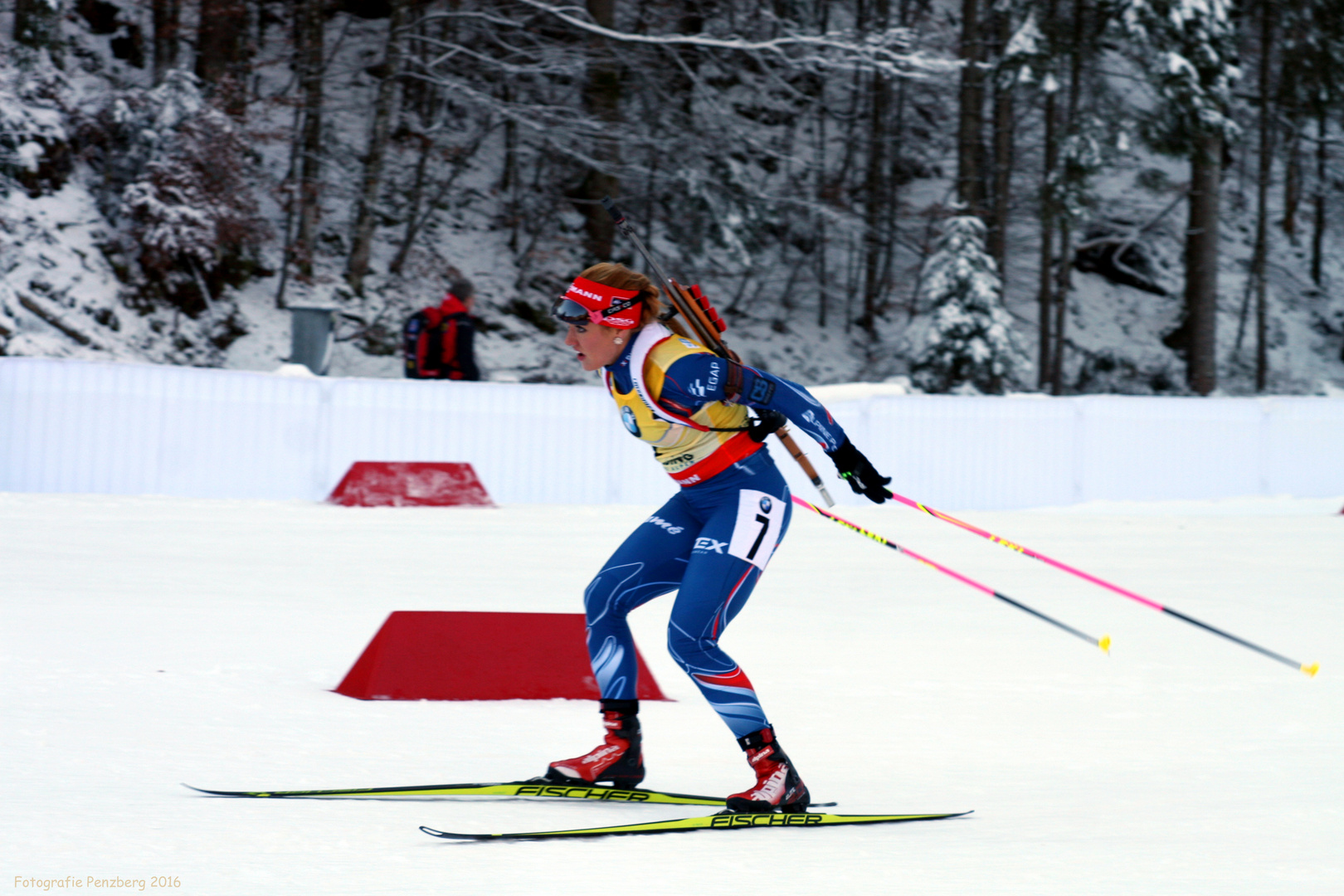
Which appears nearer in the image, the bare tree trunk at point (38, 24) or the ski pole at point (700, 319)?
the ski pole at point (700, 319)

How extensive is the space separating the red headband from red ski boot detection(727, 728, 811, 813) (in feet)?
3.89

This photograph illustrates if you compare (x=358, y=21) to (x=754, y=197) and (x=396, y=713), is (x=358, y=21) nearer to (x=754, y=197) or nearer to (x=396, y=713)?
(x=754, y=197)

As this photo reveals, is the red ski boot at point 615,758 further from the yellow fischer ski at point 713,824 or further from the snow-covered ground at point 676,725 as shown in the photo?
the yellow fischer ski at point 713,824

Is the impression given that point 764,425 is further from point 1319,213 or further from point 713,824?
point 1319,213

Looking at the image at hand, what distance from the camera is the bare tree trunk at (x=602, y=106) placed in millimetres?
19953

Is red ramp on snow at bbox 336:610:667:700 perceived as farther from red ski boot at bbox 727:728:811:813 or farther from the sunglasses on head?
the sunglasses on head

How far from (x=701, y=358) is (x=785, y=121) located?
25.8m

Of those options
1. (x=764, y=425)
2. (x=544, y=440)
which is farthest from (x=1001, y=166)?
(x=764, y=425)

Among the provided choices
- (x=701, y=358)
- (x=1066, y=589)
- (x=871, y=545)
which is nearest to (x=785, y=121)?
(x=871, y=545)

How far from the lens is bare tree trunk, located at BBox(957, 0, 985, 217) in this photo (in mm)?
23438

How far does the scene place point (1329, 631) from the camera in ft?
24.9

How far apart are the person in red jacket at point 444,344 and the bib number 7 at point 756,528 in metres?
Result: 9.32

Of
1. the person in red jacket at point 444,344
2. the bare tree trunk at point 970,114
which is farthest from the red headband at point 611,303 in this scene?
the bare tree trunk at point 970,114

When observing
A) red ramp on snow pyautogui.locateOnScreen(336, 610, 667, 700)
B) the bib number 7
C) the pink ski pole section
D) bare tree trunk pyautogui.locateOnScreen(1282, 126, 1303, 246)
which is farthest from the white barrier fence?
bare tree trunk pyautogui.locateOnScreen(1282, 126, 1303, 246)
